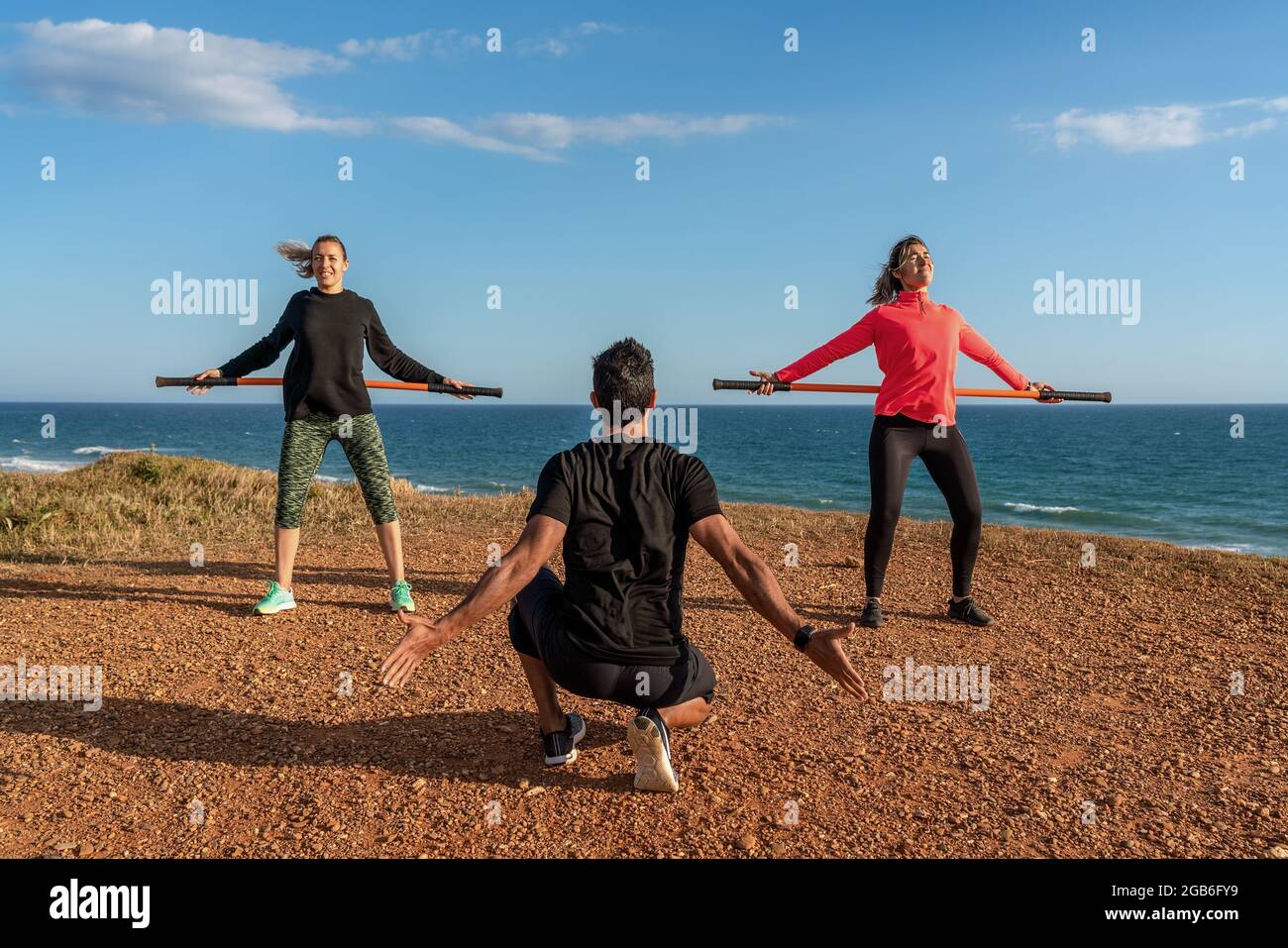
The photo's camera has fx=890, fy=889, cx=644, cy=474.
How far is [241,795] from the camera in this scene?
3.57 meters

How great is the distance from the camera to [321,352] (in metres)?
6.14

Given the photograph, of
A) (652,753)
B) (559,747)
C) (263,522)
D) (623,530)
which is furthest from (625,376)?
(263,522)

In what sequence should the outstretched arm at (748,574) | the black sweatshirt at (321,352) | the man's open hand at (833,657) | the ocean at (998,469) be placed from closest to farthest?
the man's open hand at (833,657)
the outstretched arm at (748,574)
the black sweatshirt at (321,352)
the ocean at (998,469)

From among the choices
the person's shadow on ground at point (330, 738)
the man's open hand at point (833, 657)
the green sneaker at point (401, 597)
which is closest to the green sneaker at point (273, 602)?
the green sneaker at point (401, 597)

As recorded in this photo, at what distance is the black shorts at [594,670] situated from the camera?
3354 millimetres

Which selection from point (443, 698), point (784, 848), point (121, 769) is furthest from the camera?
point (443, 698)

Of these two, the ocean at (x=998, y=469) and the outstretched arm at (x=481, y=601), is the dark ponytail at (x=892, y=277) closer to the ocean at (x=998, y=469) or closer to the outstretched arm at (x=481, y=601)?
the ocean at (x=998, y=469)

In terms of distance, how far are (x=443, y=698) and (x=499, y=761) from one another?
0.96 metres

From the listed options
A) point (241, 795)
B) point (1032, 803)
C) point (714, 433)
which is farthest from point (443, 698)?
point (714, 433)

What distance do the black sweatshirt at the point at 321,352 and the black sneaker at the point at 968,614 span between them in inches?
179

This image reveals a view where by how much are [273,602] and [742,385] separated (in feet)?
12.4

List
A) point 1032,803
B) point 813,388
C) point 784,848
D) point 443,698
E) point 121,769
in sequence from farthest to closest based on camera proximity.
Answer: point 813,388 → point 443,698 → point 121,769 → point 1032,803 → point 784,848

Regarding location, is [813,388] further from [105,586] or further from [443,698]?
[105,586]

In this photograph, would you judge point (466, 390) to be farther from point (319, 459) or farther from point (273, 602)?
point (273, 602)
